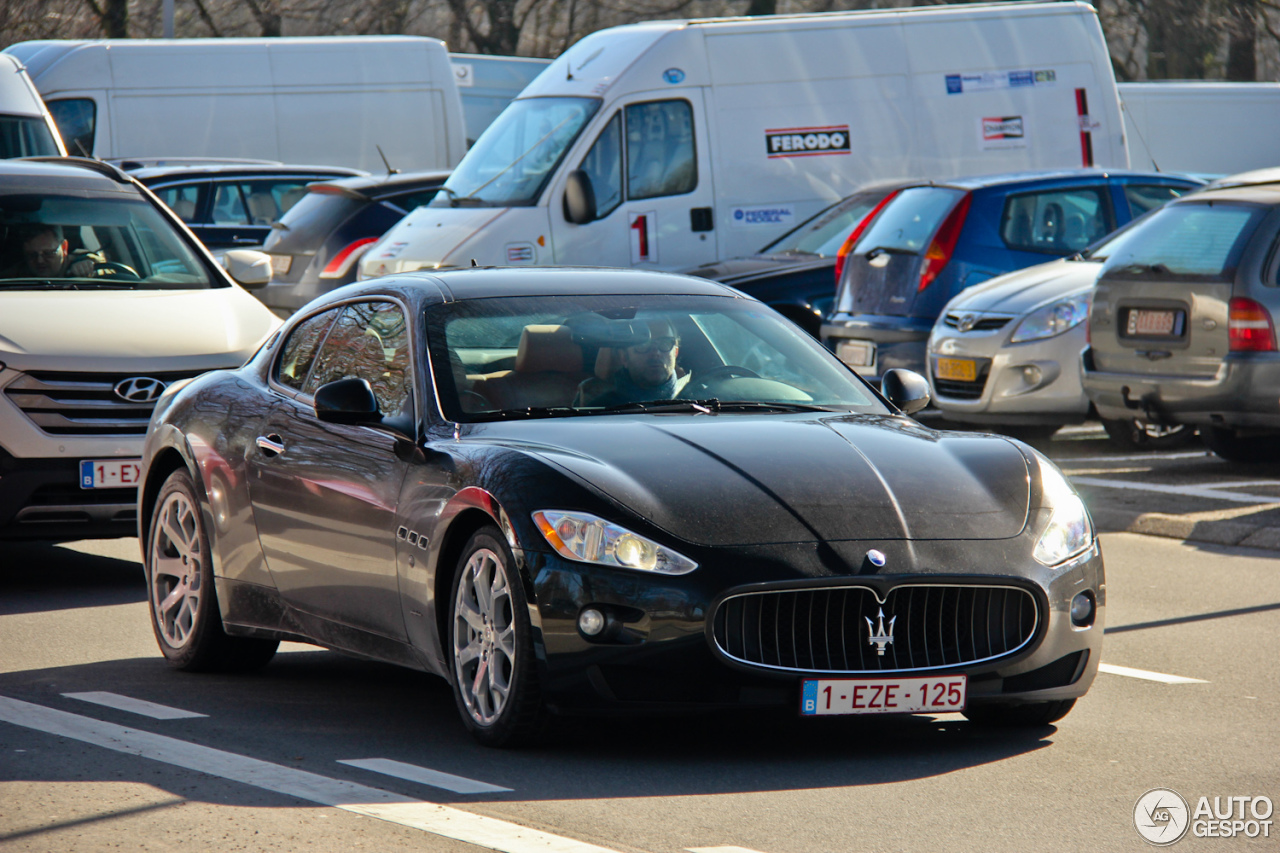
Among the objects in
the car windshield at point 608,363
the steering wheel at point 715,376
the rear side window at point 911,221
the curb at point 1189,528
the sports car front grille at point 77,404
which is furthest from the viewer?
the rear side window at point 911,221

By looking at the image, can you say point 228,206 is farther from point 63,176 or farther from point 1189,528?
point 1189,528

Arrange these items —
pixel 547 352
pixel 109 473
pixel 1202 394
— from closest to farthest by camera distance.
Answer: pixel 547 352, pixel 109 473, pixel 1202 394

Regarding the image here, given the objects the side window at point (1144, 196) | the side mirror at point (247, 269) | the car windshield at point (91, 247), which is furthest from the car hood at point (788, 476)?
the side window at point (1144, 196)

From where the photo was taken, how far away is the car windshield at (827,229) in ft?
54.7

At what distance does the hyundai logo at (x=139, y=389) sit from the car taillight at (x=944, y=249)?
23.7 feet

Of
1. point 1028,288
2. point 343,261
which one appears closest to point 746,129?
point 343,261

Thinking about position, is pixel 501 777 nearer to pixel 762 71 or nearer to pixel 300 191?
pixel 762 71

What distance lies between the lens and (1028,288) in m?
14.2

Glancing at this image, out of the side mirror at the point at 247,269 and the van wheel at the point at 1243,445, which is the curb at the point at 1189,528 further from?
the side mirror at the point at 247,269

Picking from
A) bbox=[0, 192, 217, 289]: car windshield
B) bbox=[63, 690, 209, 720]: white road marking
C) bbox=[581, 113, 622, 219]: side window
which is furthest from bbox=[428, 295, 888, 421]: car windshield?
bbox=[581, 113, 622, 219]: side window

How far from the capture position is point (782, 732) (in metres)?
6.15

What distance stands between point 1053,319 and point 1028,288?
401mm

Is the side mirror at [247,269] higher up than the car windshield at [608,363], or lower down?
lower down

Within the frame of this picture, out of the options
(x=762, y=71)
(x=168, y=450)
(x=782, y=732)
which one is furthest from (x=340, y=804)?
(x=762, y=71)
